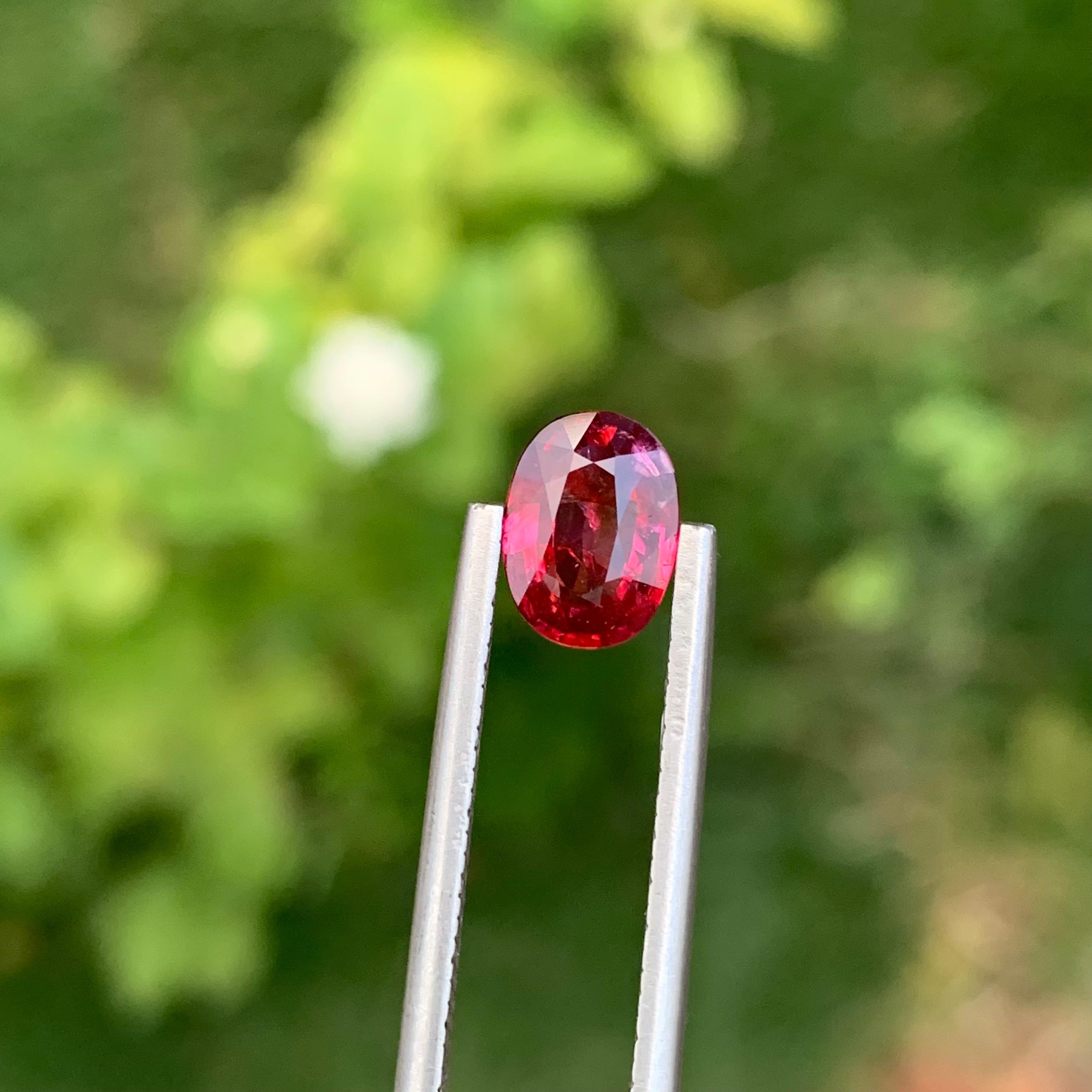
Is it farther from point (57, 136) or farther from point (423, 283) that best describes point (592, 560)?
point (57, 136)

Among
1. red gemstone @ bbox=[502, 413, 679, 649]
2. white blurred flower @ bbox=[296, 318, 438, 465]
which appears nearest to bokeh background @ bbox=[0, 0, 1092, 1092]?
white blurred flower @ bbox=[296, 318, 438, 465]

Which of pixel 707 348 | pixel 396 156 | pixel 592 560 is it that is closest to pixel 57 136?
pixel 396 156

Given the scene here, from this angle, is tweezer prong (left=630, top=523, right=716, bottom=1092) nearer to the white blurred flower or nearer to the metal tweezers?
the metal tweezers

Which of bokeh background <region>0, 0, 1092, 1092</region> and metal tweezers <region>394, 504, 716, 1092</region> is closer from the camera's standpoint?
metal tweezers <region>394, 504, 716, 1092</region>

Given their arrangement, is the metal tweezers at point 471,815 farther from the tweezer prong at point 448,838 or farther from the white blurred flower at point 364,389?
the white blurred flower at point 364,389

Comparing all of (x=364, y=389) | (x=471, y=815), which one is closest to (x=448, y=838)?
(x=471, y=815)
